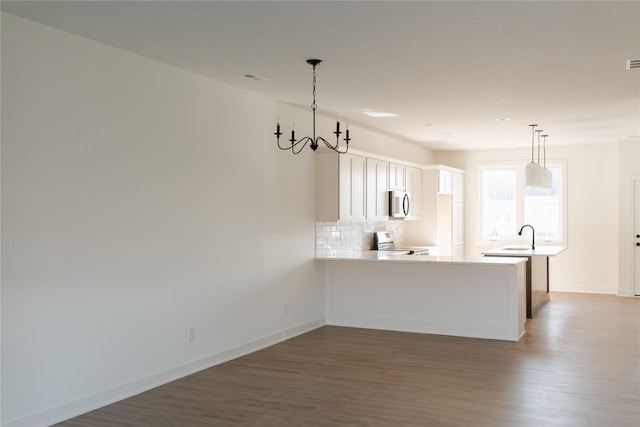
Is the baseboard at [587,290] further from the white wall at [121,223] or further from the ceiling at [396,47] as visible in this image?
the white wall at [121,223]

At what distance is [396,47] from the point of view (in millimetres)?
4371

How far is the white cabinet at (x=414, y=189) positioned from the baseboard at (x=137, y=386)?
3.59m

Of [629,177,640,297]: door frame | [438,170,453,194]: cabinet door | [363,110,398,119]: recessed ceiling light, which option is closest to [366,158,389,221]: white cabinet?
[363,110,398,119]: recessed ceiling light

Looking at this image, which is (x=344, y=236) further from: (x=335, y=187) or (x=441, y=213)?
(x=441, y=213)

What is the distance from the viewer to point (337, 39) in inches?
164

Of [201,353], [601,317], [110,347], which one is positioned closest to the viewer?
[110,347]

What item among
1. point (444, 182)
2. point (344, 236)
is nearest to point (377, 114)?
point (344, 236)

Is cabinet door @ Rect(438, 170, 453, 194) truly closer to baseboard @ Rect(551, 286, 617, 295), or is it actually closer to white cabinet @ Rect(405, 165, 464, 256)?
white cabinet @ Rect(405, 165, 464, 256)

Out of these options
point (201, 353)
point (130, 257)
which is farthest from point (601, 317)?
point (130, 257)

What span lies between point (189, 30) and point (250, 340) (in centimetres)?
324

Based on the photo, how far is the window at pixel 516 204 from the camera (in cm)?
1062

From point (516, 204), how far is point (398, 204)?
11.0 feet

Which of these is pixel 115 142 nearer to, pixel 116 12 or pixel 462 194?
pixel 116 12

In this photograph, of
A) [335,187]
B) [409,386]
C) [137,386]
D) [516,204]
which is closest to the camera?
[137,386]
